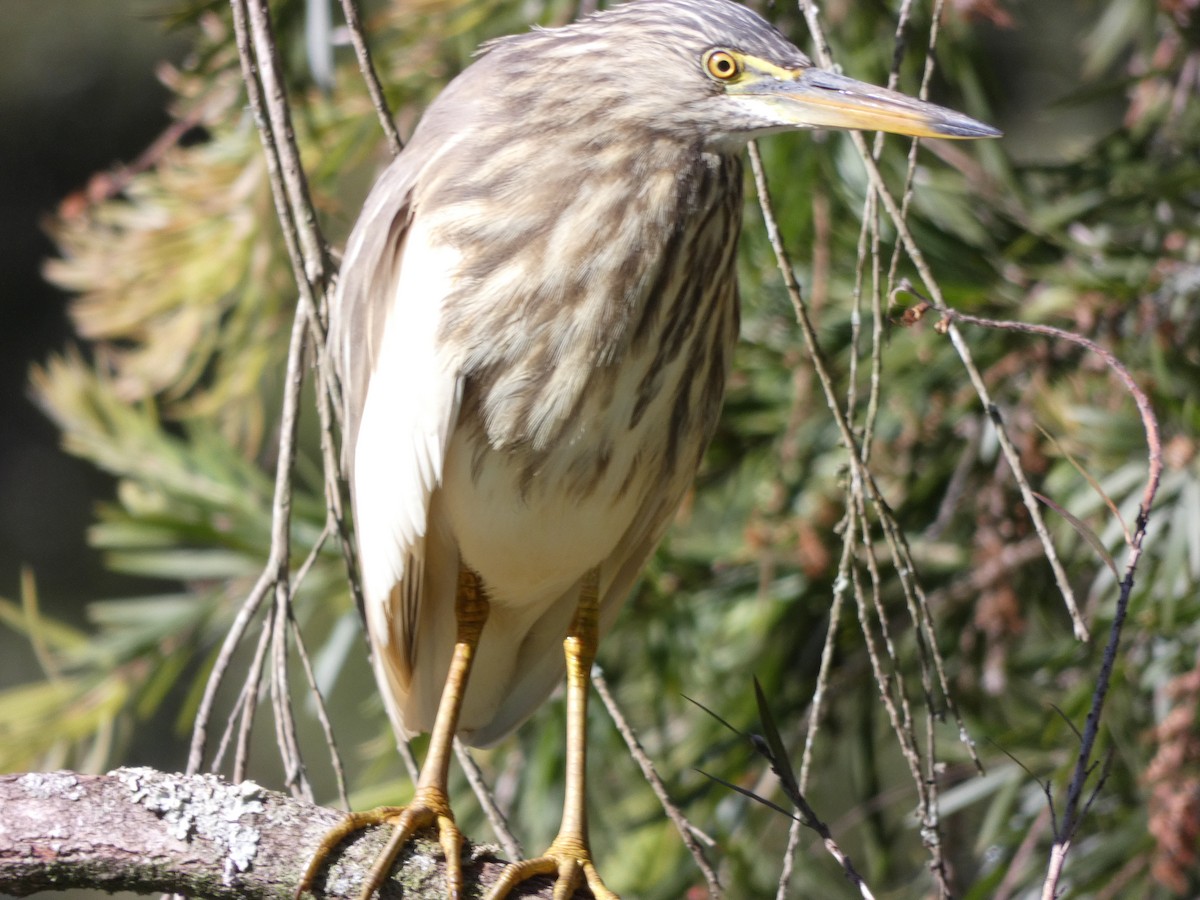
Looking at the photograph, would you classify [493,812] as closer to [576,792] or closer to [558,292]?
[576,792]

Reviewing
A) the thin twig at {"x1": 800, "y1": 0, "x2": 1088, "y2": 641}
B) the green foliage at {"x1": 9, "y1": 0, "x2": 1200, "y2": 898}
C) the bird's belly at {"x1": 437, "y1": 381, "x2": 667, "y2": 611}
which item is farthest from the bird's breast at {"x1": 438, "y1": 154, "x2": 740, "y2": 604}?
the green foliage at {"x1": 9, "y1": 0, "x2": 1200, "y2": 898}

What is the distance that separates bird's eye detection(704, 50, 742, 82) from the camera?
153 cm

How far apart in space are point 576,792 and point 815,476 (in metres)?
0.79

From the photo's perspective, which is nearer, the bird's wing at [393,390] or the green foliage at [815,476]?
the bird's wing at [393,390]

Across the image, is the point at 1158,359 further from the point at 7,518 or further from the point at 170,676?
the point at 7,518

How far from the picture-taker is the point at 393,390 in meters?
1.60

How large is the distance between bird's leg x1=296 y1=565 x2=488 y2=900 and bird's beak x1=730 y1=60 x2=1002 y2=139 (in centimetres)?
71

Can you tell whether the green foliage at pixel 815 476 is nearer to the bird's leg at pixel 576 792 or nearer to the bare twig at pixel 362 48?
the bird's leg at pixel 576 792

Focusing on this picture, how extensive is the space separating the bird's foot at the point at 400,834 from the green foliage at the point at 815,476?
0.73m

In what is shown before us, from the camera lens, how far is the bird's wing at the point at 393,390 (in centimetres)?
156

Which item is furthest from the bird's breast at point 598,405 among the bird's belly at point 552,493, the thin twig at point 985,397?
the thin twig at point 985,397

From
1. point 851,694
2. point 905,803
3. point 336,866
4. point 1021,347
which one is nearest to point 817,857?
point 851,694

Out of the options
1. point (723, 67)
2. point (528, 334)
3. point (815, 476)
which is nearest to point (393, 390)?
point (528, 334)

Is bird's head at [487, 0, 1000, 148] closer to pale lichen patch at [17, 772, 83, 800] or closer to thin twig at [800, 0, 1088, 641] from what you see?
thin twig at [800, 0, 1088, 641]
